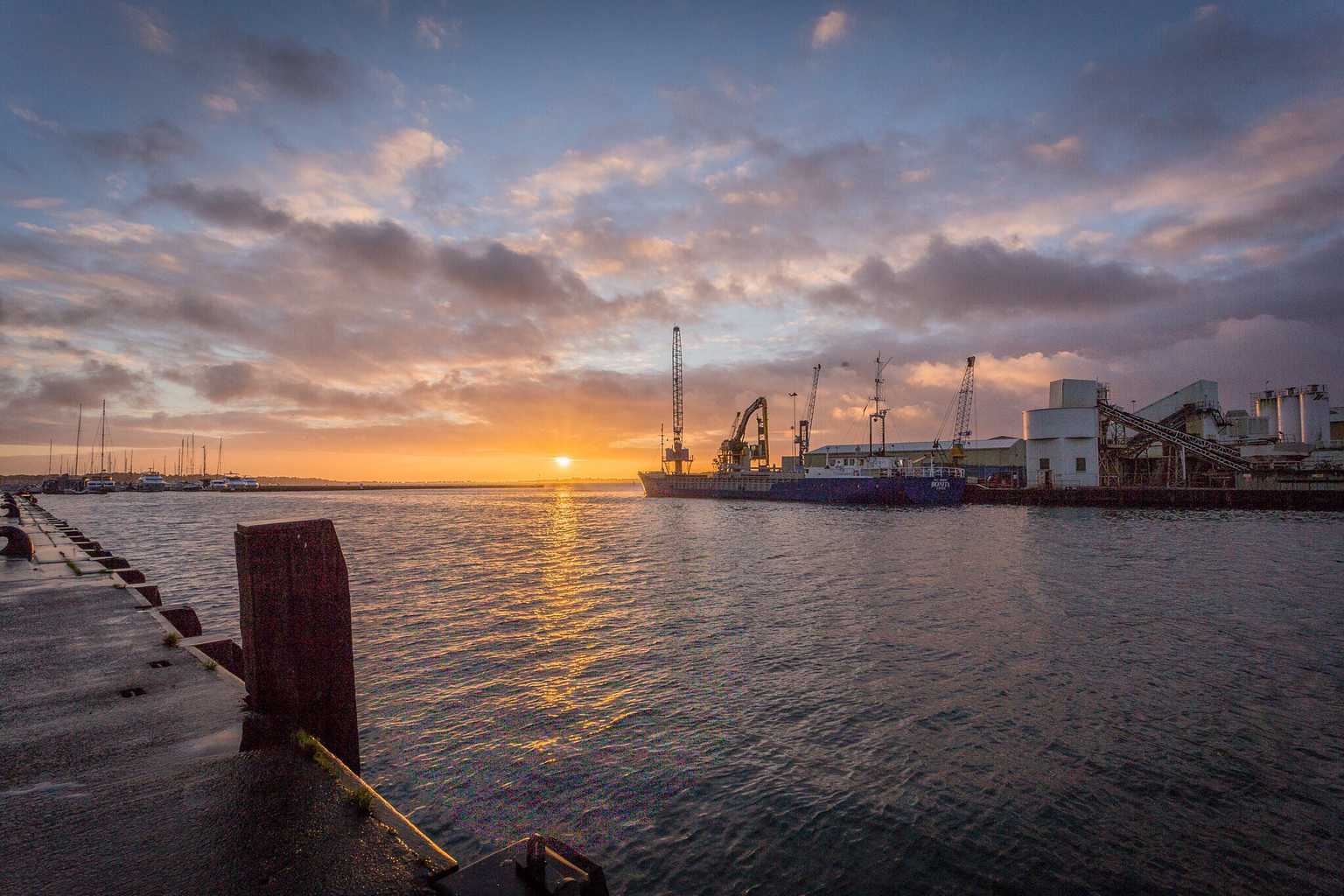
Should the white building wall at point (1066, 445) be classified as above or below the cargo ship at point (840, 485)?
above

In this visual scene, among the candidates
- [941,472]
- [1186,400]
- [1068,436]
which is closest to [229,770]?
[941,472]

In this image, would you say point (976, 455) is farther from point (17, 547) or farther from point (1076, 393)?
point (17, 547)

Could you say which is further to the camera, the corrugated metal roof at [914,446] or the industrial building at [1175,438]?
the corrugated metal roof at [914,446]

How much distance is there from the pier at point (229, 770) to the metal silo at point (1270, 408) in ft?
384

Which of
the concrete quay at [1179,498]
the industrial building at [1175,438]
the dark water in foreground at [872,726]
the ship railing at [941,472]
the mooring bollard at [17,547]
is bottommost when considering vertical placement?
the dark water in foreground at [872,726]

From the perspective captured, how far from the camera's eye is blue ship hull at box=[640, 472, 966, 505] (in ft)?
263

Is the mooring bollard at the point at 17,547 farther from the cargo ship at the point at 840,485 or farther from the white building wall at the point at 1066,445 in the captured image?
the white building wall at the point at 1066,445

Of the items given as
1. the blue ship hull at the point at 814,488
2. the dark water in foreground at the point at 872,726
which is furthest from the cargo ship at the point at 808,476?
the dark water in foreground at the point at 872,726

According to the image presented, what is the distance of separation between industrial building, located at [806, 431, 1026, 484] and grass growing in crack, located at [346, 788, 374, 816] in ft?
347

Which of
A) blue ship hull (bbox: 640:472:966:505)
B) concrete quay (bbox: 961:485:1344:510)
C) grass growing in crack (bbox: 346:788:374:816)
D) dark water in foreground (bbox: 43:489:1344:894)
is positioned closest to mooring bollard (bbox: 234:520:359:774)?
grass growing in crack (bbox: 346:788:374:816)

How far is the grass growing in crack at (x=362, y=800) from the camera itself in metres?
3.94

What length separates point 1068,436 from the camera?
78875mm

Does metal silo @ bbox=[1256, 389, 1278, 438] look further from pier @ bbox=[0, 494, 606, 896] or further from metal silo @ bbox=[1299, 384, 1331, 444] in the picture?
pier @ bbox=[0, 494, 606, 896]

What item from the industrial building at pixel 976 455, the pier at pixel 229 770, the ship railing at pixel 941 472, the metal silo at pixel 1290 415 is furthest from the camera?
the industrial building at pixel 976 455
